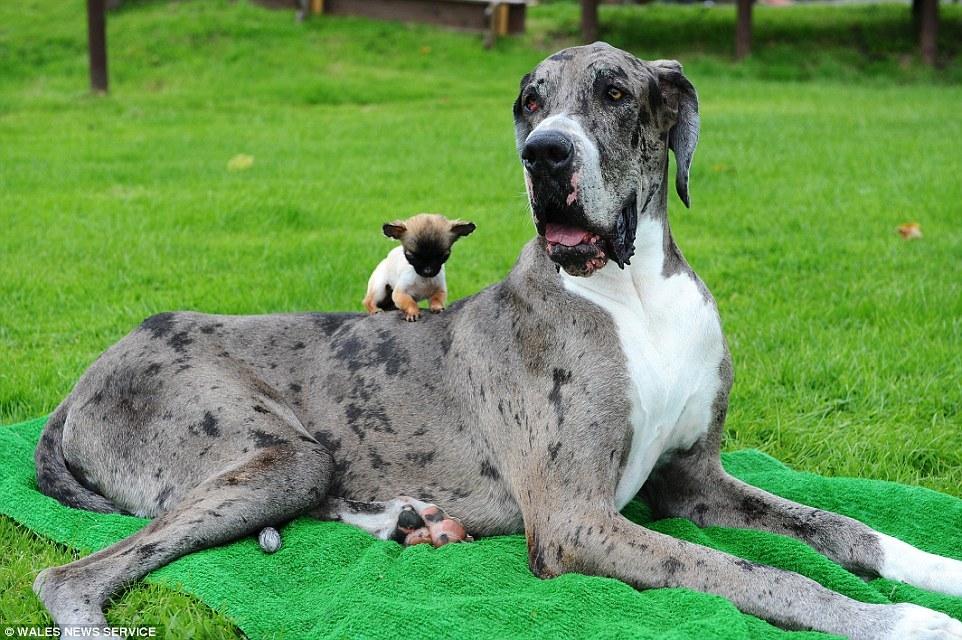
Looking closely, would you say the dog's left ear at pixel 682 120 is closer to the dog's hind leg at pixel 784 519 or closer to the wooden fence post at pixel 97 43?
the dog's hind leg at pixel 784 519

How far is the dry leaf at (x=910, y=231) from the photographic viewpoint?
30.0 ft

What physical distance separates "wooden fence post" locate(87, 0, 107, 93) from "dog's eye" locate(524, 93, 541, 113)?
13.5 meters

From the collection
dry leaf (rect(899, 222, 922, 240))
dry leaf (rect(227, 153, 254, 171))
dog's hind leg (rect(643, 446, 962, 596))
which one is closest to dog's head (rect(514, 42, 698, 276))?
dog's hind leg (rect(643, 446, 962, 596))

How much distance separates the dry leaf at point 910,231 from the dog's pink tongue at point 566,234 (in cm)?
607

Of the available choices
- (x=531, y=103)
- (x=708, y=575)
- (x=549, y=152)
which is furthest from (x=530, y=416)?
(x=531, y=103)

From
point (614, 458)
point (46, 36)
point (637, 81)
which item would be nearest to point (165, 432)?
point (614, 458)

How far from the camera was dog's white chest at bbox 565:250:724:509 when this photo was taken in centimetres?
417

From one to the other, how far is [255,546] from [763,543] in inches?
76.6

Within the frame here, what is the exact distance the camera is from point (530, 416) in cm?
423

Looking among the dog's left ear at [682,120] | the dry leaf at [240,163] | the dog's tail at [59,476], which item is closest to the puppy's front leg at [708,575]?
the dog's left ear at [682,120]

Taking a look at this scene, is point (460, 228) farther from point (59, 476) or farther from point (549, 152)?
point (59, 476)

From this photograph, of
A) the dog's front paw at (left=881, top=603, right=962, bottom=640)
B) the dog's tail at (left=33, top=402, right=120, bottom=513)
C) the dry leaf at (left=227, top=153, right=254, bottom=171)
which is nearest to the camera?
the dog's front paw at (left=881, top=603, right=962, bottom=640)

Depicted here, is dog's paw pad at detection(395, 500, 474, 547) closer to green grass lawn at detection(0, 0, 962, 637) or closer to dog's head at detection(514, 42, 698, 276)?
green grass lawn at detection(0, 0, 962, 637)

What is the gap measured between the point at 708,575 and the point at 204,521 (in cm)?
182
